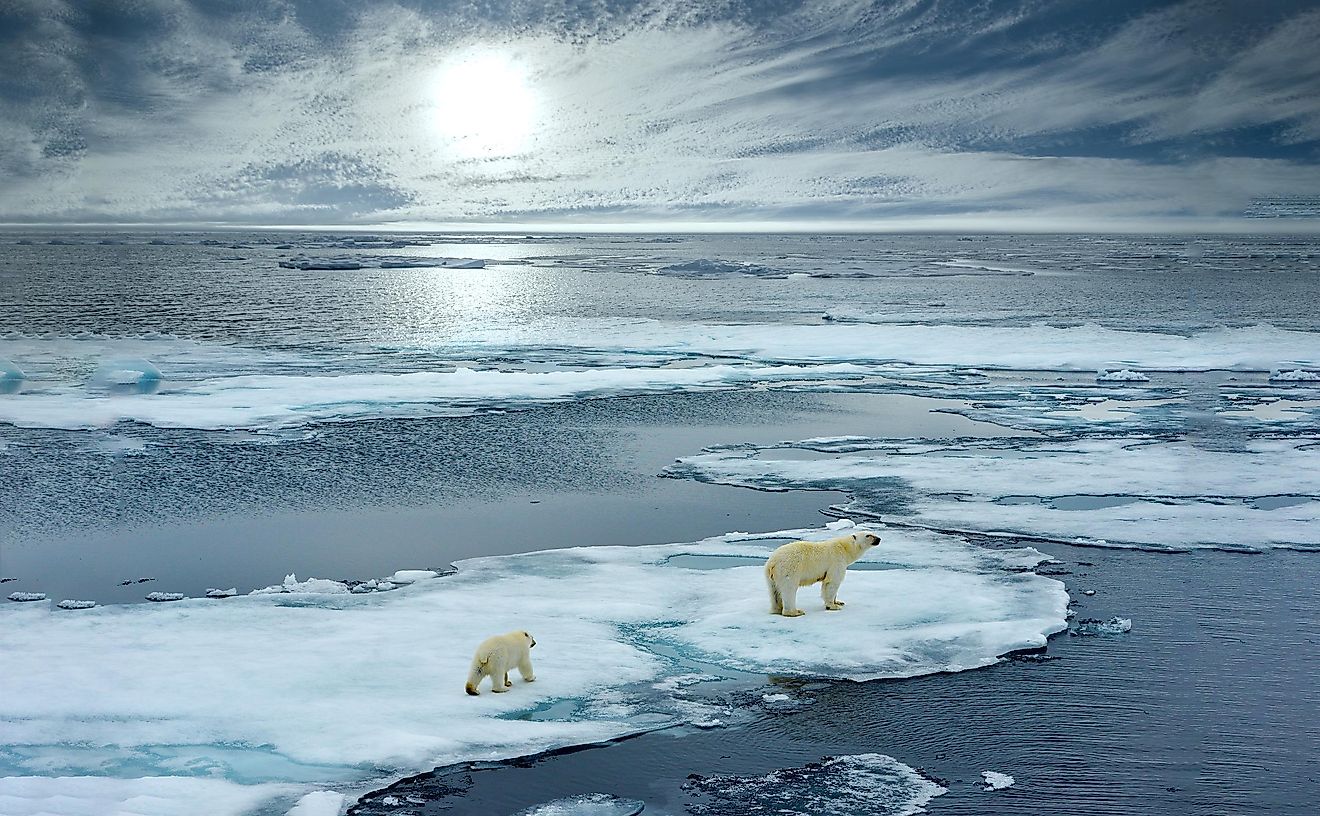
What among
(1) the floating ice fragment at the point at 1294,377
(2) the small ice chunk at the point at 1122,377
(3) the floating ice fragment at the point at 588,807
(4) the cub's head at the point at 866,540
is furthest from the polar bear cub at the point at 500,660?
(1) the floating ice fragment at the point at 1294,377

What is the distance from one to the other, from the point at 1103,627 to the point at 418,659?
419cm

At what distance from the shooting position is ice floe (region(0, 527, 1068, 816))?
554 cm

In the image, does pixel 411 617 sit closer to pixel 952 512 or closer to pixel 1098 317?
pixel 952 512

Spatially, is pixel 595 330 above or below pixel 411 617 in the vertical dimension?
above

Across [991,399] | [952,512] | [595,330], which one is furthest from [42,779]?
[595,330]

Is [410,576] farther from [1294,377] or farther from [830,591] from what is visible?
[1294,377]

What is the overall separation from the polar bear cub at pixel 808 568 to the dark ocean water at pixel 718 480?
3.38 feet

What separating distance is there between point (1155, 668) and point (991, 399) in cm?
1064

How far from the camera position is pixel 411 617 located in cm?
754

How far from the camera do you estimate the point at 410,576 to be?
863 cm

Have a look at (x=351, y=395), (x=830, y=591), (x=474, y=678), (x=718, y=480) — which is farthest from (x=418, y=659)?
(x=351, y=395)

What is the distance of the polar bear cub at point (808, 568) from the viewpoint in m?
7.47

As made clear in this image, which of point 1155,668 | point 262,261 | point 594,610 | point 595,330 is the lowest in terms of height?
point 1155,668

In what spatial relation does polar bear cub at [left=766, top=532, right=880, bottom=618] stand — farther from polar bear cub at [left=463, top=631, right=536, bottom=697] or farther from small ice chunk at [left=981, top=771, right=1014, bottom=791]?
small ice chunk at [left=981, top=771, right=1014, bottom=791]
